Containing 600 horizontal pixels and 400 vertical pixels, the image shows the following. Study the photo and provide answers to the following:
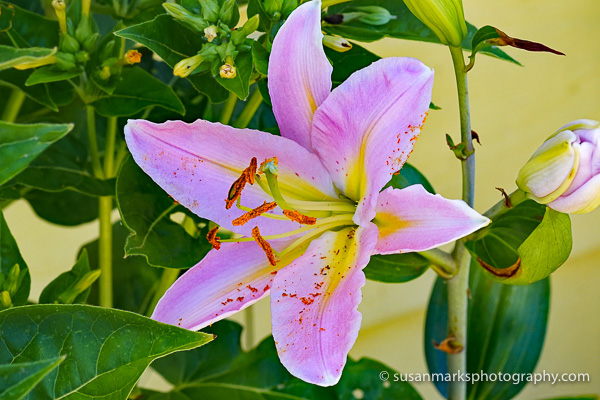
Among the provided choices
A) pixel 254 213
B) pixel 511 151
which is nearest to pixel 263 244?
pixel 254 213

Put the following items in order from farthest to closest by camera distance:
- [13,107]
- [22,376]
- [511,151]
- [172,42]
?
[511,151], [13,107], [172,42], [22,376]

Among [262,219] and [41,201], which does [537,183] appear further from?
[41,201]

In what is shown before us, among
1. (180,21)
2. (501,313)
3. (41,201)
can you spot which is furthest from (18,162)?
(501,313)

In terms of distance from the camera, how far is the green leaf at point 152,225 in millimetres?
375

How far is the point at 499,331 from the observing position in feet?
1.90

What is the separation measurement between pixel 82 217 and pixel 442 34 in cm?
35

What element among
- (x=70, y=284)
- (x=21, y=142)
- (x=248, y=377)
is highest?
(x=21, y=142)

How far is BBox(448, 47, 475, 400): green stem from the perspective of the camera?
1.08 feet

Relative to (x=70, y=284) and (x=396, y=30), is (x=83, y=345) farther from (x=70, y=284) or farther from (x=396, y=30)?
(x=396, y=30)

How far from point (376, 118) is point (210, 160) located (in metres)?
0.08

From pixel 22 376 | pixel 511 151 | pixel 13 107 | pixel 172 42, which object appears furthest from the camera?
pixel 511 151

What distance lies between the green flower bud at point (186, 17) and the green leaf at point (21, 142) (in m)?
0.11

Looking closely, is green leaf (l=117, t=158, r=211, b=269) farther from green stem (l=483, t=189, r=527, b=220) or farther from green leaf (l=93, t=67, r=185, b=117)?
green stem (l=483, t=189, r=527, b=220)

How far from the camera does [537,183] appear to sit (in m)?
0.31
